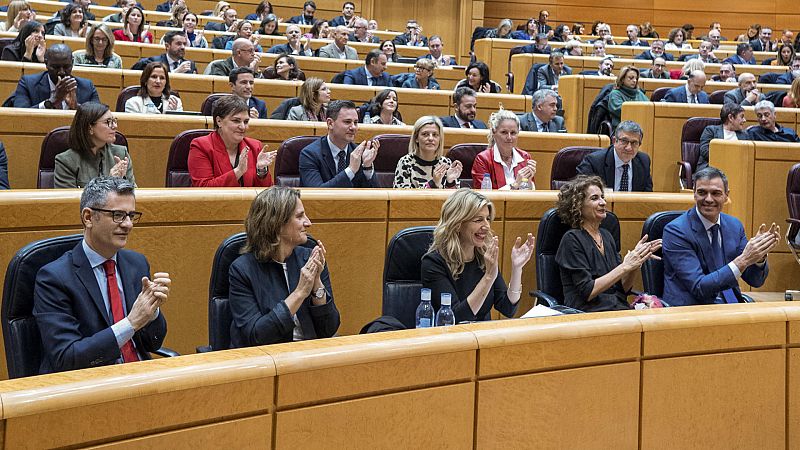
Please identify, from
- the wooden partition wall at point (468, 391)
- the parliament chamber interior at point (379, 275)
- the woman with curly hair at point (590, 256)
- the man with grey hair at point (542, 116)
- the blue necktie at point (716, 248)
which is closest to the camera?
the wooden partition wall at point (468, 391)

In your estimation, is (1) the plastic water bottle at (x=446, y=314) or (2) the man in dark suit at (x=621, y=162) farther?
(2) the man in dark suit at (x=621, y=162)

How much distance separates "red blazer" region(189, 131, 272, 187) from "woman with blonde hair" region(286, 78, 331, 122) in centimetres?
165

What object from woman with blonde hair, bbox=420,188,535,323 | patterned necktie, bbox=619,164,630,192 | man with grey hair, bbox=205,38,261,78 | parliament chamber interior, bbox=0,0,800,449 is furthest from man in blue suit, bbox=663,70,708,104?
woman with blonde hair, bbox=420,188,535,323

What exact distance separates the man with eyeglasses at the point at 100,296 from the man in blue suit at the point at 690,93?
6755 millimetres

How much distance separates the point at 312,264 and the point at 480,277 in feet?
2.68

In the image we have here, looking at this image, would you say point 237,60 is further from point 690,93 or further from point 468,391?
point 468,391

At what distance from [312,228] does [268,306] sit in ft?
2.95

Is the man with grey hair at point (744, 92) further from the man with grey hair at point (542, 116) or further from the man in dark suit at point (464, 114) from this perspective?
the man in dark suit at point (464, 114)

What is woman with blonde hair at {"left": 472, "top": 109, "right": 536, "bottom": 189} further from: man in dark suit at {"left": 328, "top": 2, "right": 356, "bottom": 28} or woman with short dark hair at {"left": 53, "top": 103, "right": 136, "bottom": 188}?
man in dark suit at {"left": 328, "top": 2, "right": 356, "bottom": 28}

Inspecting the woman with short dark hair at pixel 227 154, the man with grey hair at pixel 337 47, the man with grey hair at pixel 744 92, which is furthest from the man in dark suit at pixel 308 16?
the woman with short dark hair at pixel 227 154

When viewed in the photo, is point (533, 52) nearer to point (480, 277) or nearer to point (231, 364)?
point (480, 277)

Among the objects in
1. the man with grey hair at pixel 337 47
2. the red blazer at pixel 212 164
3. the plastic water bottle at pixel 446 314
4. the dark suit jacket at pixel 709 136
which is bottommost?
the plastic water bottle at pixel 446 314

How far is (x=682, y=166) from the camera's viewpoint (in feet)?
24.0

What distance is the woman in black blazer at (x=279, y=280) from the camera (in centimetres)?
300
